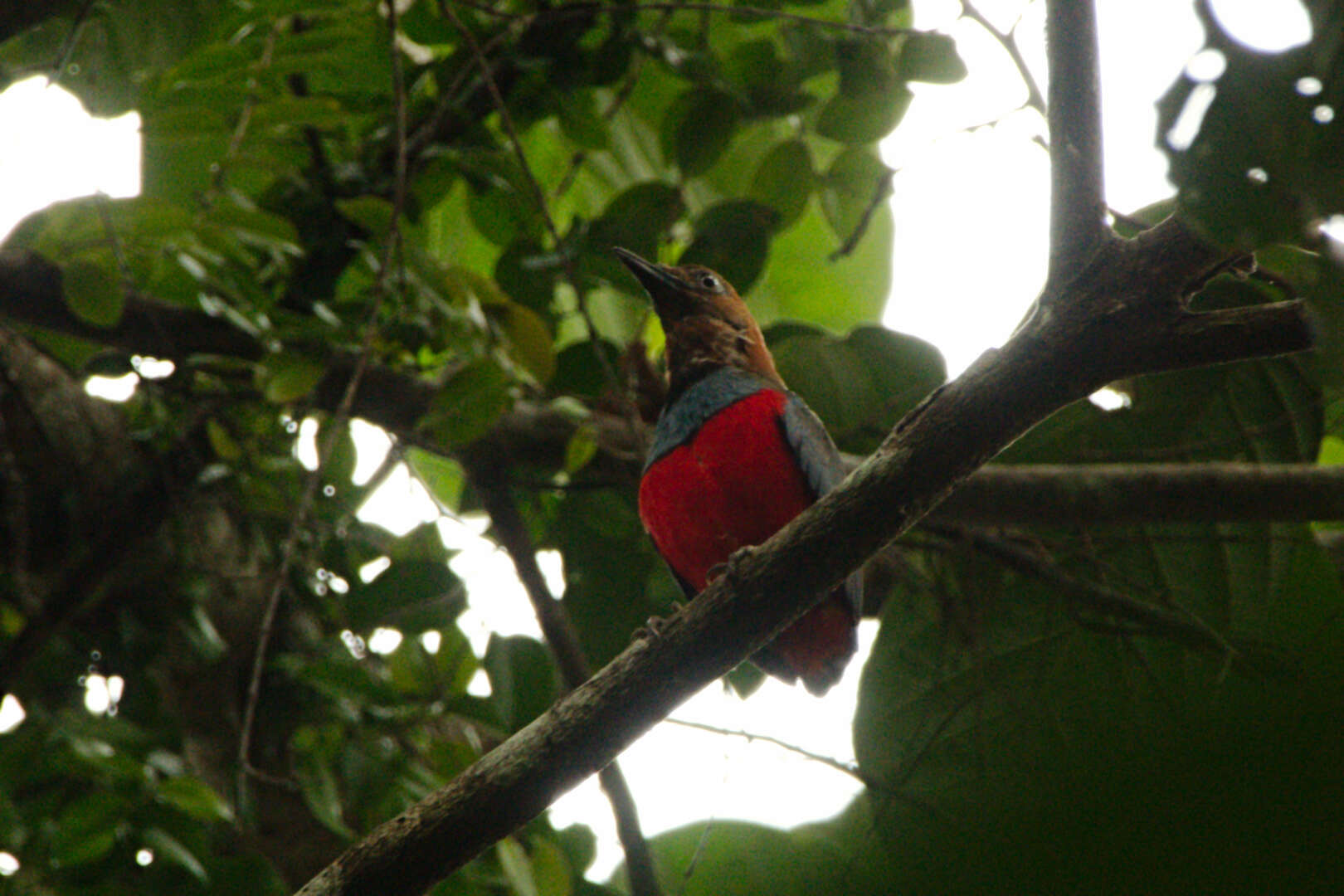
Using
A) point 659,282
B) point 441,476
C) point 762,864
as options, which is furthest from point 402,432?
point 762,864

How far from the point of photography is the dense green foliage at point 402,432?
364 centimetres

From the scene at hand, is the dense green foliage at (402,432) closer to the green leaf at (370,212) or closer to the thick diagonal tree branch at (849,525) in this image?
the green leaf at (370,212)

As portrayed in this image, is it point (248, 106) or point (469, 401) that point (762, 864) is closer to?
point (469, 401)

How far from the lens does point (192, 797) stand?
3.66 m

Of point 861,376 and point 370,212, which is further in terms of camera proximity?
point 861,376

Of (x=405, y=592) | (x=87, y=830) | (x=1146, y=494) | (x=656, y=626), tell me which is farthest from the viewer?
(x=405, y=592)

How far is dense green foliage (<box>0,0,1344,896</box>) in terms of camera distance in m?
3.64

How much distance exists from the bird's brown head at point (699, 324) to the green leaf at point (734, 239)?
0.10 meters

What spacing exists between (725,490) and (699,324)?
0.85 metres

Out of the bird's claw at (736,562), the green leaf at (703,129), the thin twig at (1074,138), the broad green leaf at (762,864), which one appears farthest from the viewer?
the green leaf at (703,129)

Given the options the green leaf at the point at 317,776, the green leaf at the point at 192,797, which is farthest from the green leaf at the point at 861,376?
the green leaf at the point at 192,797

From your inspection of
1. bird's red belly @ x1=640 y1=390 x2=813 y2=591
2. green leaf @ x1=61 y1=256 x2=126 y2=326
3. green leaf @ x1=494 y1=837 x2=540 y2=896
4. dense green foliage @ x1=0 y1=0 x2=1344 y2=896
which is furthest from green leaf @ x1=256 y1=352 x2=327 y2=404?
green leaf @ x1=494 y1=837 x2=540 y2=896

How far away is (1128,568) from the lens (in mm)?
4074

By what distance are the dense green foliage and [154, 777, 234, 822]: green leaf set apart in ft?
0.04
